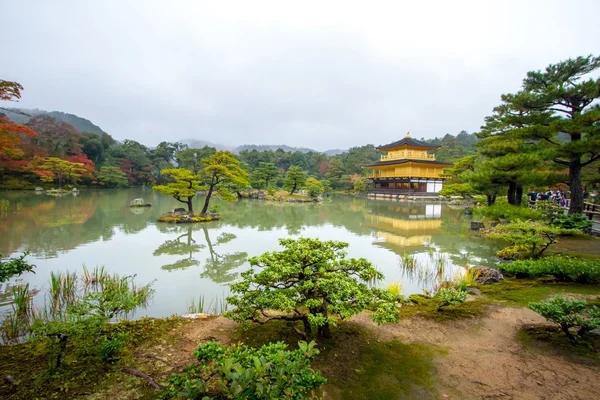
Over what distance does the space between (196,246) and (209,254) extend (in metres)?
1.03

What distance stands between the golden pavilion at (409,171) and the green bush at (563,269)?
74.2 feet

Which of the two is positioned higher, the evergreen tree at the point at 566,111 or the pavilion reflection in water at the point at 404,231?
the evergreen tree at the point at 566,111

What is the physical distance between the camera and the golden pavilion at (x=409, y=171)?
27312mm

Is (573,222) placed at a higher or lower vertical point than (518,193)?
lower

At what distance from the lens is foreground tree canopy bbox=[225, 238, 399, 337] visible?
2.50m

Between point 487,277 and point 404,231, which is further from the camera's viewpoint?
point 404,231

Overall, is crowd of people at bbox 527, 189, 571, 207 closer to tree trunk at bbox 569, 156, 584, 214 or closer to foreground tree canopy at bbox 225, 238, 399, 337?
tree trunk at bbox 569, 156, 584, 214

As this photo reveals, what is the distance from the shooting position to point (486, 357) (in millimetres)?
2645

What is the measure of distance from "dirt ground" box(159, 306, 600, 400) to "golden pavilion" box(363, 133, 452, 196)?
24807mm

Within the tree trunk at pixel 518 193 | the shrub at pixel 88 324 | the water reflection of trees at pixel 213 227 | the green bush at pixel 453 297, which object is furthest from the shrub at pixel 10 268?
the tree trunk at pixel 518 193

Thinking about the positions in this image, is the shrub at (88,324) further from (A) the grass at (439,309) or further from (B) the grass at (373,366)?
(A) the grass at (439,309)

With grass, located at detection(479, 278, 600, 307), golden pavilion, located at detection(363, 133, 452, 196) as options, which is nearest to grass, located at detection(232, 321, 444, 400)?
grass, located at detection(479, 278, 600, 307)

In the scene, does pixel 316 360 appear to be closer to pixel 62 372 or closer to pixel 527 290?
pixel 62 372

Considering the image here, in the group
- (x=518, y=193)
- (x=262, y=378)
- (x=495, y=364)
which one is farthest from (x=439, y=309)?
(x=518, y=193)
